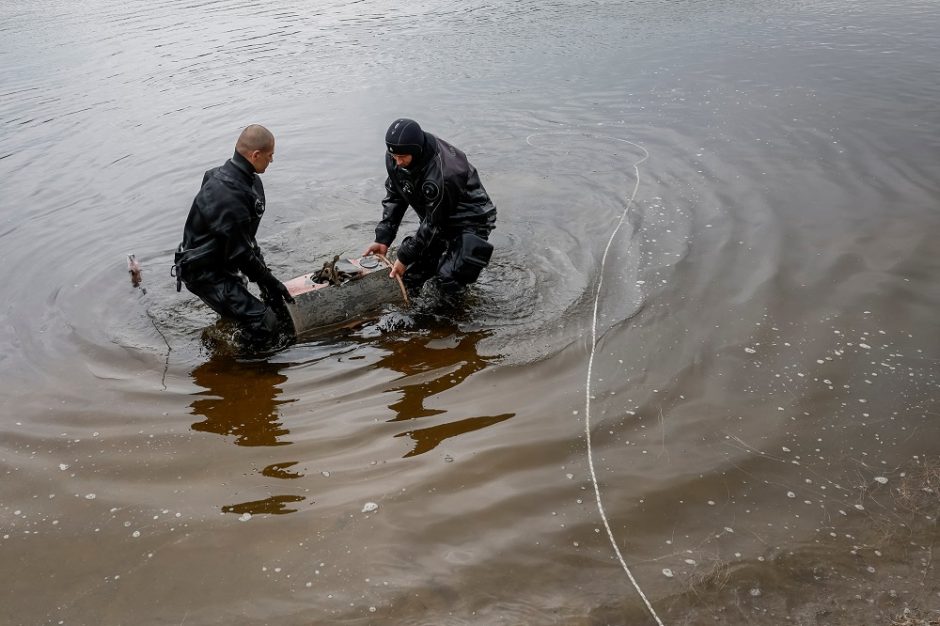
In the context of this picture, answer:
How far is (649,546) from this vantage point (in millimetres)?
3643

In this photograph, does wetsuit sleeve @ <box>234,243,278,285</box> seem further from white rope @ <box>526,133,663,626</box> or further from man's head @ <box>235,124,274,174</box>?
white rope @ <box>526,133,663,626</box>

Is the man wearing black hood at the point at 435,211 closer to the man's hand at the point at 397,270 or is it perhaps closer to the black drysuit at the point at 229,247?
the man's hand at the point at 397,270

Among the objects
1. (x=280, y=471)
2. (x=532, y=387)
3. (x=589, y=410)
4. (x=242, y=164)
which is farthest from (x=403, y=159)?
(x=280, y=471)

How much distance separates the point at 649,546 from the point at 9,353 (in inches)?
199

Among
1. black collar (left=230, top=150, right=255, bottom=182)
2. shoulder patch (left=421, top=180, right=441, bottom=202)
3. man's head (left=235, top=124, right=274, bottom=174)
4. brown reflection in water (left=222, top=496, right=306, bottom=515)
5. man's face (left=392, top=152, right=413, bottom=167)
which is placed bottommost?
brown reflection in water (left=222, top=496, right=306, bottom=515)

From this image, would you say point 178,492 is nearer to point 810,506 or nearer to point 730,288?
point 810,506

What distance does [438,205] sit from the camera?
18.0 feet

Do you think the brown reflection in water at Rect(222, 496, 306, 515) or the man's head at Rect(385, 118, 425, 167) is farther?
the man's head at Rect(385, 118, 425, 167)

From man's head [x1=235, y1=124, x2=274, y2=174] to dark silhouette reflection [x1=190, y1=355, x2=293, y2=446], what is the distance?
1.50 metres

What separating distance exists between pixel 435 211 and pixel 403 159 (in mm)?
455

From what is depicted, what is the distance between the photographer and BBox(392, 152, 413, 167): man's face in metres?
5.31

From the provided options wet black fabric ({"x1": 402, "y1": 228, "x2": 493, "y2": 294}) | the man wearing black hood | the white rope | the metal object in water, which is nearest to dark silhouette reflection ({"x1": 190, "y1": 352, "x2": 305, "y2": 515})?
the metal object in water


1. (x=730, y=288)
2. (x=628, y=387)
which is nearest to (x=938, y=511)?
(x=628, y=387)

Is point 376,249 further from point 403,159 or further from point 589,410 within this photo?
point 589,410
